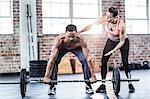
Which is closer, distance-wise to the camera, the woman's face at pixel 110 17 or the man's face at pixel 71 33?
the man's face at pixel 71 33

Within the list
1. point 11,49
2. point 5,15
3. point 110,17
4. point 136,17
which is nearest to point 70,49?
point 110,17

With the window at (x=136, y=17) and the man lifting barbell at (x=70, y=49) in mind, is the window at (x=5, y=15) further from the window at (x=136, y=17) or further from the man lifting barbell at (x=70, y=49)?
the man lifting barbell at (x=70, y=49)

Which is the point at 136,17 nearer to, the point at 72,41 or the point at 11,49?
the point at 11,49

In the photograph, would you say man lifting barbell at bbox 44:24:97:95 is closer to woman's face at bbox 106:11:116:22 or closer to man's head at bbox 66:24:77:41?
man's head at bbox 66:24:77:41

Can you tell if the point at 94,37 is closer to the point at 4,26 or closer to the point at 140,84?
the point at 4,26

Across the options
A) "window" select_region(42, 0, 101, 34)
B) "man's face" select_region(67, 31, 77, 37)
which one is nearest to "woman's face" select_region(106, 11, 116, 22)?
"man's face" select_region(67, 31, 77, 37)

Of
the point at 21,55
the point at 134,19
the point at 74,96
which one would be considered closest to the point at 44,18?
the point at 21,55

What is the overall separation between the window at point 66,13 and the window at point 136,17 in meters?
0.95

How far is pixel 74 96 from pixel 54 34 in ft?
15.1

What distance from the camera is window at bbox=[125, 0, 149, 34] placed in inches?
424

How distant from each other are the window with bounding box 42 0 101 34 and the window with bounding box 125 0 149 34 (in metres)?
0.95

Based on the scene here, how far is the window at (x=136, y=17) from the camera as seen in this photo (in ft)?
35.3

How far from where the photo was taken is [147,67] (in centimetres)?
1070

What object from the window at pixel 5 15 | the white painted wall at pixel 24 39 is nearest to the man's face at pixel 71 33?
the white painted wall at pixel 24 39
